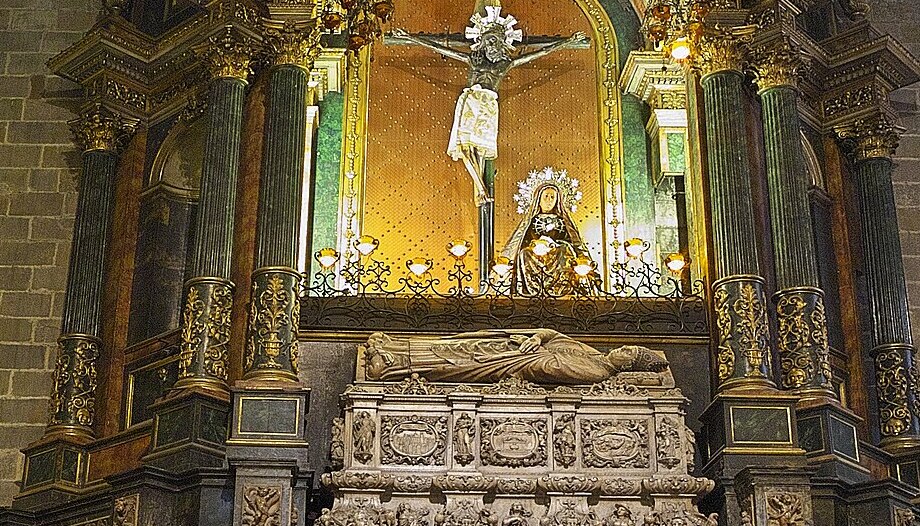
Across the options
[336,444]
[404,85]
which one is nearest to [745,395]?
[336,444]

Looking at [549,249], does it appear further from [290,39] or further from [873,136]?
[873,136]

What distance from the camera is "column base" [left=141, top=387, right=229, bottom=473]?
13266 mm

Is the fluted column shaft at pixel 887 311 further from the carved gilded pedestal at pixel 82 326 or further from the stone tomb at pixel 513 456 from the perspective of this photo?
the carved gilded pedestal at pixel 82 326

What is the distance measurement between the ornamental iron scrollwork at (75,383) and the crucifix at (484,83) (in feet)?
14.4

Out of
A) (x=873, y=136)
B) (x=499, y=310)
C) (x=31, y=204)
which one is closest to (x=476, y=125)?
(x=499, y=310)

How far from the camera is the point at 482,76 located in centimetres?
1728

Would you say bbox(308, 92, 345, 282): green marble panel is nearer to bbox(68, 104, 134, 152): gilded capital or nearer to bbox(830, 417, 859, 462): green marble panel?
bbox(68, 104, 134, 152): gilded capital

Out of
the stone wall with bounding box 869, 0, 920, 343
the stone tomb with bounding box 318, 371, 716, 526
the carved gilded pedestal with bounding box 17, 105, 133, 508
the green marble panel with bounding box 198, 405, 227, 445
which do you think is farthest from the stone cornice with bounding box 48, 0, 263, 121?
the stone wall with bounding box 869, 0, 920, 343

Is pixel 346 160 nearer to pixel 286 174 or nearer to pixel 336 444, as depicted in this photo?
pixel 286 174

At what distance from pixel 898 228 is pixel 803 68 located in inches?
96.8

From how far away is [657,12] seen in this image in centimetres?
1456

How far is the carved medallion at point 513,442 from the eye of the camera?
1334cm

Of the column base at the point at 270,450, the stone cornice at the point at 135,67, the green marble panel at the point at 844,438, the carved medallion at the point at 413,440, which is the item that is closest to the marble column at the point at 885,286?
the green marble panel at the point at 844,438

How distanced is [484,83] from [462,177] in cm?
115
